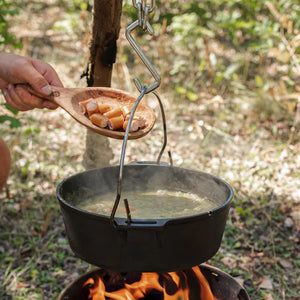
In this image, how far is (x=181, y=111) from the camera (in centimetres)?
551

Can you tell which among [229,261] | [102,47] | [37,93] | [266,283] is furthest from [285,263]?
[37,93]

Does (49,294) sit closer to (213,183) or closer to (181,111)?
(213,183)

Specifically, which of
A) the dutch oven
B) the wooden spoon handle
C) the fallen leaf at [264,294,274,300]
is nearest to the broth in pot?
the dutch oven

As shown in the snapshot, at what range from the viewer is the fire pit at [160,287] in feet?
7.17

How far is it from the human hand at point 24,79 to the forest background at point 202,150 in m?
0.57

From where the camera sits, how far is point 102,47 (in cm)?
249

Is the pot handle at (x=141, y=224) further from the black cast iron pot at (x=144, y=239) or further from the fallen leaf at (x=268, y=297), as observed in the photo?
the fallen leaf at (x=268, y=297)

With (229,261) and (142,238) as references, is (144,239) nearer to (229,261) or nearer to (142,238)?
(142,238)

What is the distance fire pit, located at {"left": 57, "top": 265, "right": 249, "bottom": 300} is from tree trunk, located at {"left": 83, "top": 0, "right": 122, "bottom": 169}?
91 cm

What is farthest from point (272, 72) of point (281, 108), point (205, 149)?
point (205, 149)

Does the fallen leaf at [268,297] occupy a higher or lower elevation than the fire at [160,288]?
lower

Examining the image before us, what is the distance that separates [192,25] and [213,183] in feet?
13.3

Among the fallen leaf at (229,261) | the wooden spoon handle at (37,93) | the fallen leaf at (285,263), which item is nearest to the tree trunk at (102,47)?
the wooden spoon handle at (37,93)

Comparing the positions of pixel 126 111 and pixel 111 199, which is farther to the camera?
pixel 111 199
